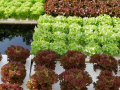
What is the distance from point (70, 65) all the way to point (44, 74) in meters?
0.84

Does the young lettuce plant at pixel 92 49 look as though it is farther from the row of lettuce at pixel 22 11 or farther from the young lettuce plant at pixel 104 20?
the row of lettuce at pixel 22 11

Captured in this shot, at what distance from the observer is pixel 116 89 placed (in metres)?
4.96

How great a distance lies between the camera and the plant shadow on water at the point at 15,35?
25.1 feet

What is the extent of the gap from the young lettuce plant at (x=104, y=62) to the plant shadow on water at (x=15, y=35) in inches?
95.8

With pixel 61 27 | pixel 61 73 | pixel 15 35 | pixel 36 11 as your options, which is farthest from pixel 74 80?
pixel 36 11

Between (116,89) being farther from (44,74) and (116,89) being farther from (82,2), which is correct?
(82,2)

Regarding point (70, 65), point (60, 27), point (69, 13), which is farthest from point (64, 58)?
point (69, 13)

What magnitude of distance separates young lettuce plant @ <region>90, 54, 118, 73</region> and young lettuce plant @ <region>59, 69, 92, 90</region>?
70 centimetres

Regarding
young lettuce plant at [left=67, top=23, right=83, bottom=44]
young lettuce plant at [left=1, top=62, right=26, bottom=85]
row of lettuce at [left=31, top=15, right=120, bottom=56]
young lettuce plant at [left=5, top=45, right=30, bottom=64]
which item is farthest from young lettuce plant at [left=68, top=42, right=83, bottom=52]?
young lettuce plant at [left=1, top=62, right=26, bottom=85]

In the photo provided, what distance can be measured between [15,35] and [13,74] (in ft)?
10.4

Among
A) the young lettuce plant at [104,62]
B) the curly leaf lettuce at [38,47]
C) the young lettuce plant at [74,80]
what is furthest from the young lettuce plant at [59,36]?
the young lettuce plant at [74,80]

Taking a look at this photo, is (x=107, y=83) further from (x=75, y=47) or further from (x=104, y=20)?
(x=104, y=20)

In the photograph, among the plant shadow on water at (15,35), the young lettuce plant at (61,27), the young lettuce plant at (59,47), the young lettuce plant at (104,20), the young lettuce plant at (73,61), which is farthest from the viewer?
the plant shadow on water at (15,35)

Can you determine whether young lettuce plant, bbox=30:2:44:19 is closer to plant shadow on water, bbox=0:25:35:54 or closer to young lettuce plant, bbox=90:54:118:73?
plant shadow on water, bbox=0:25:35:54
